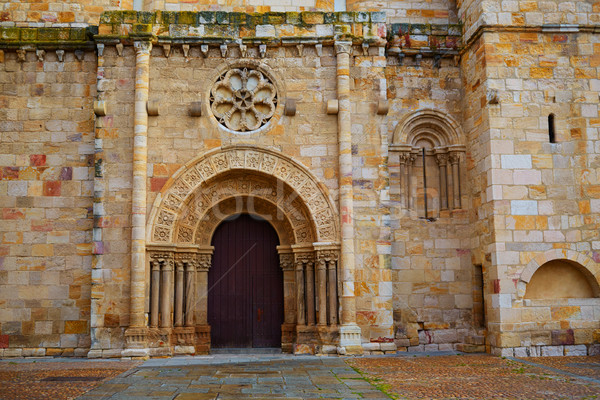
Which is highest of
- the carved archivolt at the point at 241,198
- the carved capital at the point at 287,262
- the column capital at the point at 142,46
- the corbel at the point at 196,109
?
the column capital at the point at 142,46

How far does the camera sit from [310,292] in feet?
37.4

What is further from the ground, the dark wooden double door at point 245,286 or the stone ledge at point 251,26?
the stone ledge at point 251,26

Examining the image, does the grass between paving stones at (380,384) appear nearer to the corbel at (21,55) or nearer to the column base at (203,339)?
the column base at (203,339)

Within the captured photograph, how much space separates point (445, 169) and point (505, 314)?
319 centimetres

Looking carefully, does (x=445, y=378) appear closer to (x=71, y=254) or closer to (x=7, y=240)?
(x=71, y=254)

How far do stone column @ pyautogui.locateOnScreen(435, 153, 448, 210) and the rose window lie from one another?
11.4 feet

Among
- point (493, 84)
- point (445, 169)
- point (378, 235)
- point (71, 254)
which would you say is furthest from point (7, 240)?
point (493, 84)

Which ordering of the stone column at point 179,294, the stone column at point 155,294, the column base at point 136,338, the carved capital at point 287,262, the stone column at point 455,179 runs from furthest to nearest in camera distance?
the stone column at point 455,179, the carved capital at point 287,262, the stone column at point 179,294, the stone column at point 155,294, the column base at point 136,338

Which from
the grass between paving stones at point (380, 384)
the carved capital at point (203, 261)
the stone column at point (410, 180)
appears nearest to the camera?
the grass between paving stones at point (380, 384)

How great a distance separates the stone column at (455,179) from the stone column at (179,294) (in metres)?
5.41

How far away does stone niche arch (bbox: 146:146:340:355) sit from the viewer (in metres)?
11.1

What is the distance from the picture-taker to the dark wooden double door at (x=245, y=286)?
38.9 feet

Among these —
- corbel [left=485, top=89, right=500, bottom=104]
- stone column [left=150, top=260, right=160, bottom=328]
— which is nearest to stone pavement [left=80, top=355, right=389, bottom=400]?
stone column [left=150, top=260, right=160, bottom=328]

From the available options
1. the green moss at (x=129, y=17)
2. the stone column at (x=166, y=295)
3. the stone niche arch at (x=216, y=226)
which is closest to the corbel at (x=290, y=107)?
the stone niche arch at (x=216, y=226)
